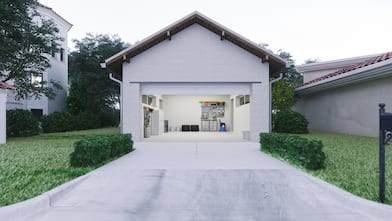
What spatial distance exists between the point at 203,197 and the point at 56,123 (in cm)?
1994

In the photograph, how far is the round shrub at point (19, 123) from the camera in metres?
16.3

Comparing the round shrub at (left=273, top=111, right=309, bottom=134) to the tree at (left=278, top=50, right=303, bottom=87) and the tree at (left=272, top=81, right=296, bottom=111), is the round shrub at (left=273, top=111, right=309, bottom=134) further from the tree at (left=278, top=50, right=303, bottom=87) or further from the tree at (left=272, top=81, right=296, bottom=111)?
the tree at (left=278, top=50, right=303, bottom=87)

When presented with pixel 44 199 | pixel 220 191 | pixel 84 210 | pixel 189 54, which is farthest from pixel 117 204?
pixel 189 54

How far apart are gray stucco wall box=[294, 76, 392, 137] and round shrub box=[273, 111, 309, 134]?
6.79 feet

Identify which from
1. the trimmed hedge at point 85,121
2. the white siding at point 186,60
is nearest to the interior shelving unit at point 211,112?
the trimmed hedge at point 85,121

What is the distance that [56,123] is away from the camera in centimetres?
2164

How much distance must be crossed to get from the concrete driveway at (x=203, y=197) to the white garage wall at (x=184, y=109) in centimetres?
1792

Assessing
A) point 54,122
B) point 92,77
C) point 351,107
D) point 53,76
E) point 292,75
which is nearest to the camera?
point 351,107

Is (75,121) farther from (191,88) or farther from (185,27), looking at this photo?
(185,27)

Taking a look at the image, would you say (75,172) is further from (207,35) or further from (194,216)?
(207,35)

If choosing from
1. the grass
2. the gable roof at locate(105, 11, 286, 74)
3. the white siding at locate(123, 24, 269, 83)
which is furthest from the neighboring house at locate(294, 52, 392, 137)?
the grass

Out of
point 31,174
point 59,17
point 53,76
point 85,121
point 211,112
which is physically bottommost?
point 31,174

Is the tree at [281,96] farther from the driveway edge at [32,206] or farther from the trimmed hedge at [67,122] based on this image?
the driveway edge at [32,206]

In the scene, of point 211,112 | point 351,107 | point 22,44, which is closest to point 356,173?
point 351,107
